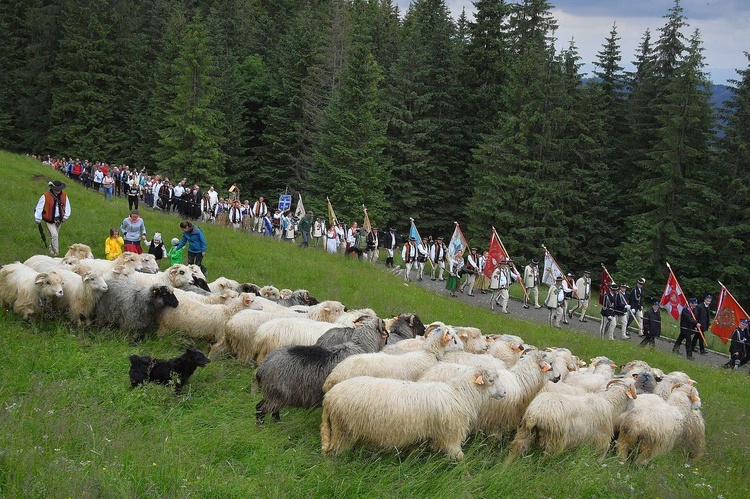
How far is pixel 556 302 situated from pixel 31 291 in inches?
725

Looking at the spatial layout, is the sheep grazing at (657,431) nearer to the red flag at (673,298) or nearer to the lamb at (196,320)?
the lamb at (196,320)

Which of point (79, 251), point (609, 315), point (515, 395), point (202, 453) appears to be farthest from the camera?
point (609, 315)

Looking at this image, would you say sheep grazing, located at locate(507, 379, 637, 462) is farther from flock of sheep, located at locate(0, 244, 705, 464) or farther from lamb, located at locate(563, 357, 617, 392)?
lamb, located at locate(563, 357, 617, 392)

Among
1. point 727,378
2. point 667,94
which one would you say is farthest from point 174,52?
point 727,378

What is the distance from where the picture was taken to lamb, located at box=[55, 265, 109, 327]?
9.97 meters

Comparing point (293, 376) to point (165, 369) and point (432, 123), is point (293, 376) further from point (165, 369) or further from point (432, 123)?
point (432, 123)

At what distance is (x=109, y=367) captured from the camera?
8.42m

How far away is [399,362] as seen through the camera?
808 centimetres

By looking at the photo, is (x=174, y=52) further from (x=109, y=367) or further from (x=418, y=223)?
(x=109, y=367)

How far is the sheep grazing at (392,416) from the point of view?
→ 21.6ft

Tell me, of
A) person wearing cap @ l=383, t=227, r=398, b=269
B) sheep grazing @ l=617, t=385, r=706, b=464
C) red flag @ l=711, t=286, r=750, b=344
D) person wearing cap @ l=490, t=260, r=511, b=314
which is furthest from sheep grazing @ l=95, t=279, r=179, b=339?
A: red flag @ l=711, t=286, r=750, b=344

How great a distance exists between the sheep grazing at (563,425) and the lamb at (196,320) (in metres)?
5.19

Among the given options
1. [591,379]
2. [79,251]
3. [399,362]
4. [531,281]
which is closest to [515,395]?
[399,362]

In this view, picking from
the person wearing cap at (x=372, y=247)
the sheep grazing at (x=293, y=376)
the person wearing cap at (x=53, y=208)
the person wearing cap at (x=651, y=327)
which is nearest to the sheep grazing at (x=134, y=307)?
the sheep grazing at (x=293, y=376)
